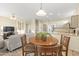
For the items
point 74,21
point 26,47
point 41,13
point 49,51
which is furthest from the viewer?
point 26,47

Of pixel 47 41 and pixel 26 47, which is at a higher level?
pixel 47 41

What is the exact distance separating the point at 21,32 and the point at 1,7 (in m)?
0.71

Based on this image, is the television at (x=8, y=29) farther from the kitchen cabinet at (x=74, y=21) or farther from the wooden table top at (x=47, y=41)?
the kitchen cabinet at (x=74, y=21)

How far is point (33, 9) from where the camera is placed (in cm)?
260

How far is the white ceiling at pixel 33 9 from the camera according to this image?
2.43 meters

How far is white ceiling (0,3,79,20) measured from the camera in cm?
243

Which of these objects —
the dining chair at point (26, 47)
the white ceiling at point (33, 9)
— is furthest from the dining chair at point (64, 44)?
the dining chair at point (26, 47)

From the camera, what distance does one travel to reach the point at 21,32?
109 inches

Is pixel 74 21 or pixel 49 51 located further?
pixel 74 21

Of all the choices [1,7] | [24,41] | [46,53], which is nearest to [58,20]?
[46,53]

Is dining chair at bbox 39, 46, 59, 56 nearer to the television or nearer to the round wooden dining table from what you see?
the round wooden dining table

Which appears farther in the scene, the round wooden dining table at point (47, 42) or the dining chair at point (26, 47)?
the dining chair at point (26, 47)

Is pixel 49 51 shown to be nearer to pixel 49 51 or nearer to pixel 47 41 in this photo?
pixel 49 51

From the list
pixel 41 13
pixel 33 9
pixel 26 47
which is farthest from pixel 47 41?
pixel 33 9
